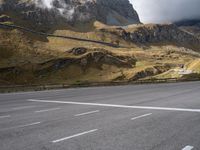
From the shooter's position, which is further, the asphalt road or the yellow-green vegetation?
the yellow-green vegetation

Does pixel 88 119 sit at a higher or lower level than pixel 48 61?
lower

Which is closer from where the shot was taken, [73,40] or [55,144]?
[55,144]

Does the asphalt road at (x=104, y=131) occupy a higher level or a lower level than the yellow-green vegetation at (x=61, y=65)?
lower

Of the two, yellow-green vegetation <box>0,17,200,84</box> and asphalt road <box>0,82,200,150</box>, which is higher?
yellow-green vegetation <box>0,17,200,84</box>

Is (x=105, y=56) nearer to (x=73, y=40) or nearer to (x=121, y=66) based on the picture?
(x=121, y=66)

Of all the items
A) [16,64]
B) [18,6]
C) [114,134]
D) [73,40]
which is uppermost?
[18,6]

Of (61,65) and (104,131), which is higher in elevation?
(61,65)

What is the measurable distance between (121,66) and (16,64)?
118ft

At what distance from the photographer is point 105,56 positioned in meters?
108

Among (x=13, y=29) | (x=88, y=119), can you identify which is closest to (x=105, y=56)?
(x=13, y=29)

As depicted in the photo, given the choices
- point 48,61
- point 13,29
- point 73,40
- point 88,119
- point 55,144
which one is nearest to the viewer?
point 55,144

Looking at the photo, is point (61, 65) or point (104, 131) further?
point (61, 65)

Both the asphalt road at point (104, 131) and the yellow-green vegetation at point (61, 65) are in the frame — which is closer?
the asphalt road at point (104, 131)

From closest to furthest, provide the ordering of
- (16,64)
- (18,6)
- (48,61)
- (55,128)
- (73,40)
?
(55,128) < (16,64) < (48,61) < (73,40) < (18,6)
